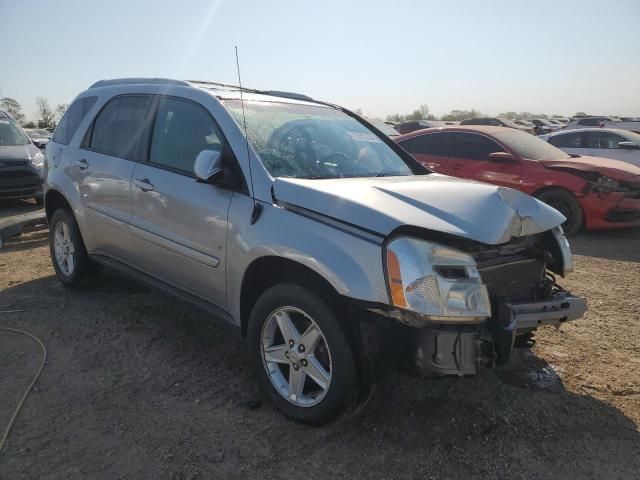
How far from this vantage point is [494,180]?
8133mm

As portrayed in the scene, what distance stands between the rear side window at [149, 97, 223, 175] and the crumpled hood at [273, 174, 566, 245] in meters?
0.79

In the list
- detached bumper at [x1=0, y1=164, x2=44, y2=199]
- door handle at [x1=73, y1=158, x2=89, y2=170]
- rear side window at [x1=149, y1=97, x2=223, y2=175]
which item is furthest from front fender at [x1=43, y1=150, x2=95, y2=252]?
detached bumper at [x1=0, y1=164, x2=44, y2=199]

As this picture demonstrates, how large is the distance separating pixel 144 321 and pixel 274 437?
1.97 metres

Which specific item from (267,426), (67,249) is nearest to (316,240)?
(267,426)

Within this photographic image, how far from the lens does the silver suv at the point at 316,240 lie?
2439mm

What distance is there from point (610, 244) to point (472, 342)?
572 centimetres

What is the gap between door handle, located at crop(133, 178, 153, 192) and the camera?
368cm

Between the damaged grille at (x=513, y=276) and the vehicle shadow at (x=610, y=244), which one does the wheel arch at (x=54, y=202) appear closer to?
the damaged grille at (x=513, y=276)

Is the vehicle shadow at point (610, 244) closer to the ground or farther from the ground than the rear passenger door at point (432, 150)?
closer to the ground

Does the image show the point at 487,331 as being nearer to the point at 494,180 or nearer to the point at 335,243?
the point at 335,243

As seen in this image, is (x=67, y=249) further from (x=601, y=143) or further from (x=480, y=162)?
(x=601, y=143)

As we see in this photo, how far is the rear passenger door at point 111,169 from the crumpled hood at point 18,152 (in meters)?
5.89

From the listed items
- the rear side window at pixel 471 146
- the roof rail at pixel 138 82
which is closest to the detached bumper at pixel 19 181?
the roof rail at pixel 138 82

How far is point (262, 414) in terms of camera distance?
9.83ft
